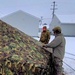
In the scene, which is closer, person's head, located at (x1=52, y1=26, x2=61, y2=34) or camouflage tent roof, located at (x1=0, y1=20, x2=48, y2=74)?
camouflage tent roof, located at (x1=0, y1=20, x2=48, y2=74)

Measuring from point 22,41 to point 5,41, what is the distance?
1.91 feet

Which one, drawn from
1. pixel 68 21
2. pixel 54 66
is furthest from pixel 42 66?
pixel 68 21

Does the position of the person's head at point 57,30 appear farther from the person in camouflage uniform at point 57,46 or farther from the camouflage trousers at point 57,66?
the camouflage trousers at point 57,66

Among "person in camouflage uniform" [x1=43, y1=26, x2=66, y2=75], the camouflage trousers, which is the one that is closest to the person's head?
"person in camouflage uniform" [x1=43, y1=26, x2=66, y2=75]

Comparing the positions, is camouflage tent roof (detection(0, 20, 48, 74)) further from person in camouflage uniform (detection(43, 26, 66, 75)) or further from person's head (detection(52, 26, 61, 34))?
person's head (detection(52, 26, 61, 34))

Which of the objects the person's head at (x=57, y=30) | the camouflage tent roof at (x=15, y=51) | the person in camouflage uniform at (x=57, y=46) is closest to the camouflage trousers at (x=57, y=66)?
the person in camouflage uniform at (x=57, y=46)

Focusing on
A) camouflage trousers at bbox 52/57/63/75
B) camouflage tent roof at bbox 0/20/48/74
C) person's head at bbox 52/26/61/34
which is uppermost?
person's head at bbox 52/26/61/34

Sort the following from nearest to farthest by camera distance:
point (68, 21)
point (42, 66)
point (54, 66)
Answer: point (42, 66), point (54, 66), point (68, 21)

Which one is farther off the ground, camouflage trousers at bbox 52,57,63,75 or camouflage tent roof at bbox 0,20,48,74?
camouflage tent roof at bbox 0,20,48,74

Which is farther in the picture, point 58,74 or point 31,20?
point 31,20

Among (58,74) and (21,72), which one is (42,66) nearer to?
(21,72)

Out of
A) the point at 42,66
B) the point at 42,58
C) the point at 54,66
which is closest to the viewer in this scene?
the point at 42,66

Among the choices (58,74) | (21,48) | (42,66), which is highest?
(21,48)

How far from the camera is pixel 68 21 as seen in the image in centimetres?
3278
